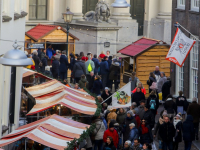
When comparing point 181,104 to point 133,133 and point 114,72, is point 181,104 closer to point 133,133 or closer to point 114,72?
point 133,133

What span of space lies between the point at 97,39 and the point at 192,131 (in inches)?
816

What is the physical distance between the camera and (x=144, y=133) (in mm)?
20953

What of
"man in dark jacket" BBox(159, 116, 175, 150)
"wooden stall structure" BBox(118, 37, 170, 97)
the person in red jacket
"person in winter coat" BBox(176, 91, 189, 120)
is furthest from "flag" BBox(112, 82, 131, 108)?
"wooden stall structure" BBox(118, 37, 170, 97)

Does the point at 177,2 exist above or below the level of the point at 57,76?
above

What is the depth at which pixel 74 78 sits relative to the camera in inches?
1276

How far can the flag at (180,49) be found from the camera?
23500mm

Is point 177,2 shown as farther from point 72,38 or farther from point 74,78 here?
point 72,38

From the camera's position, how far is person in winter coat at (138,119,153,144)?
68.6ft

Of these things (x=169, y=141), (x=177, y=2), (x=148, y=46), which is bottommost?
(x=169, y=141)

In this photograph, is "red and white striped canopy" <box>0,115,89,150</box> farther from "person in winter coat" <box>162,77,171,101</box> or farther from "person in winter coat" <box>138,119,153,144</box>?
"person in winter coat" <box>162,77,171,101</box>

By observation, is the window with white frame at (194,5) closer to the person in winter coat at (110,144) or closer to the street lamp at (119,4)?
the street lamp at (119,4)

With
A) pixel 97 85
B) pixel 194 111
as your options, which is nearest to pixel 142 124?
pixel 194 111

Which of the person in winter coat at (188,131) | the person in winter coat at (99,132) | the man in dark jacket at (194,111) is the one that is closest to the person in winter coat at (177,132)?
the person in winter coat at (188,131)

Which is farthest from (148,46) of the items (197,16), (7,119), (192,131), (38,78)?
(7,119)
